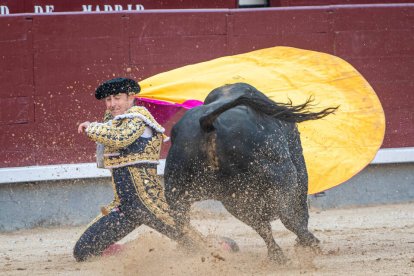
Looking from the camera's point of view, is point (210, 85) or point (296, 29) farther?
point (296, 29)

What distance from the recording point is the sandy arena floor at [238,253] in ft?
15.7

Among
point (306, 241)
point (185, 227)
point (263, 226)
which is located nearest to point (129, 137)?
point (185, 227)

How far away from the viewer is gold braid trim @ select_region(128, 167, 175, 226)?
4902 millimetres

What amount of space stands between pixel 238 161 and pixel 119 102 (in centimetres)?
76

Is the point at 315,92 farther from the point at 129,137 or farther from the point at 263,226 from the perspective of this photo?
the point at 129,137

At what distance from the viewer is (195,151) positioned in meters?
4.40

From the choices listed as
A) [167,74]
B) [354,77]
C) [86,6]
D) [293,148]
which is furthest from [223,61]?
[86,6]

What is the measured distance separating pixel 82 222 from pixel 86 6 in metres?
1.90

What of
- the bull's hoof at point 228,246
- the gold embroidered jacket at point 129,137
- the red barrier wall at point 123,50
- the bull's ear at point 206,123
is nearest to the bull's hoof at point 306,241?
the bull's hoof at point 228,246

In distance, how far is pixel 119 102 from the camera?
4.86 meters

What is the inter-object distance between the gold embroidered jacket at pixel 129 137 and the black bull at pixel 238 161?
29cm

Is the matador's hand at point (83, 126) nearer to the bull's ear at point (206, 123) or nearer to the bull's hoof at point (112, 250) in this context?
the bull's ear at point (206, 123)

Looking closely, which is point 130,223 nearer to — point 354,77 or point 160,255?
point 160,255

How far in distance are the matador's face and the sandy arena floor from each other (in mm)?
705
